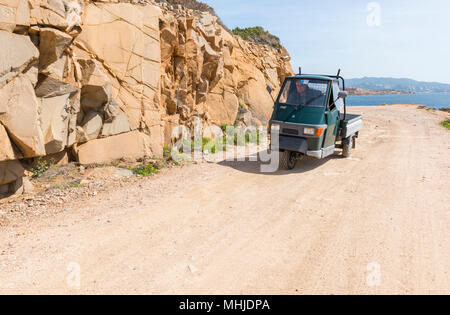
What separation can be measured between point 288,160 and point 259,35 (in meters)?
18.5

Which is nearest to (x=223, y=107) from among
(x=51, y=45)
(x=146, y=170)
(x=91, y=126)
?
(x=146, y=170)

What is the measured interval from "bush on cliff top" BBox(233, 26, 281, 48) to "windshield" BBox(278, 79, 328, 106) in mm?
15394

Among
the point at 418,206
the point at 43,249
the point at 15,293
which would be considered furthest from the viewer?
the point at 418,206

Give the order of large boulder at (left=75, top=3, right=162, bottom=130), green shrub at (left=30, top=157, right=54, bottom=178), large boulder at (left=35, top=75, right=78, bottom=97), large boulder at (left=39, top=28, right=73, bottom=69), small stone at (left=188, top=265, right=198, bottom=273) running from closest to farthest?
1. small stone at (left=188, top=265, right=198, bottom=273)
2. large boulder at (left=39, top=28, right=73, bottom=69)
3. large boulder at (left=35, top=75, right=78, bottom=97)
4. green shrub at (left=30, top=157, right=54, bottom=178)
5. large boulder at (left=75, top=3, right=162, bottom=130)

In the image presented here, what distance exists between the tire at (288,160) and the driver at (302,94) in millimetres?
1573

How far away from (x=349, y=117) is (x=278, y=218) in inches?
288

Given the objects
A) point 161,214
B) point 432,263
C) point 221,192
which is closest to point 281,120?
point 221,192

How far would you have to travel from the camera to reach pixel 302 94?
9.56 metres

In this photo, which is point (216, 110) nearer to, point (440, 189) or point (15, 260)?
point (440, 189)

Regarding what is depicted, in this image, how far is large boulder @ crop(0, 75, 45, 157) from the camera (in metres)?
6.22

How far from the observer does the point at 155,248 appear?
4.80 meters

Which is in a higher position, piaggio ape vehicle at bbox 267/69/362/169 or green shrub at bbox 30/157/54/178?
piaggio ape vehicle at bbox 267/69/362/169

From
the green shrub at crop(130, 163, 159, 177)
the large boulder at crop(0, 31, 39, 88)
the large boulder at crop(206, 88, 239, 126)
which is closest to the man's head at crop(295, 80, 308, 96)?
the green shrub at crop(130, 163, 159, 177)

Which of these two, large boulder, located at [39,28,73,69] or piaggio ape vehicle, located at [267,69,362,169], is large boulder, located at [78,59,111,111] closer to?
large boulder, located at [39,28,73,69]
